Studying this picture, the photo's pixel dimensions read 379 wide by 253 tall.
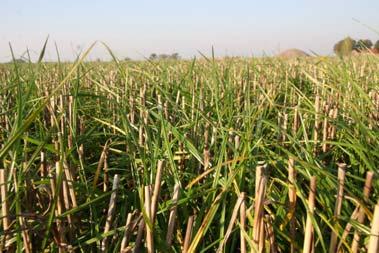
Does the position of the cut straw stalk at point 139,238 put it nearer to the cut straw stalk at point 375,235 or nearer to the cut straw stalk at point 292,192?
the cut straw stalk at point 292,192

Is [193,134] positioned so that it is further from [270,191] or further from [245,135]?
[270,191]

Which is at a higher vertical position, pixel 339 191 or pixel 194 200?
pixel 339 191

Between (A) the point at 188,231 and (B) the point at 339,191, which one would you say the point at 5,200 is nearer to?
(A) the point at 188,231

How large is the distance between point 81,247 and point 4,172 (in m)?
0.24

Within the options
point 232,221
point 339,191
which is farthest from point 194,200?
point 339,191

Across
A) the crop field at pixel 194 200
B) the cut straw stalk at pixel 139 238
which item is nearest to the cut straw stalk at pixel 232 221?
the crop field at pixel 194 200

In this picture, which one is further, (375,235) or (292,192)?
(292,192)

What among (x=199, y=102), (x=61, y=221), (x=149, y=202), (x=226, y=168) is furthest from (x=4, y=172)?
(x=199, y=102)

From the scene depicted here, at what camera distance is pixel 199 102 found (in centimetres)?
143

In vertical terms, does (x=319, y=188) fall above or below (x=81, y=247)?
above

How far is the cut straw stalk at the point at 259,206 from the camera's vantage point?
68 cm

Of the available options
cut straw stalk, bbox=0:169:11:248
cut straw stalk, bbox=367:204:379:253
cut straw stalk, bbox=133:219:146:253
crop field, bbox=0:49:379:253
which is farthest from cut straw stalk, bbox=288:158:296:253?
cut straw stalk, bbox=0:169:11:248

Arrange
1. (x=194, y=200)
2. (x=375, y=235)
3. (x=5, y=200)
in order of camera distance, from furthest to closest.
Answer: (x=194, y=200) < (x=5, y=200) < (x=375, y=235)

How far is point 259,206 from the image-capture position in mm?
695
